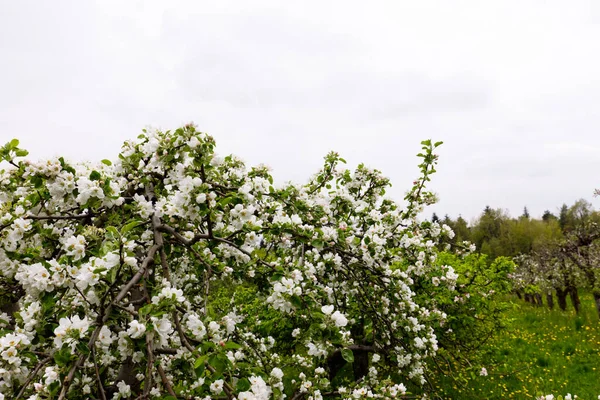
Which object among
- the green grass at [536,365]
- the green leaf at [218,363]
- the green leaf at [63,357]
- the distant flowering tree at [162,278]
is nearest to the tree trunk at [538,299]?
the green grass at [536,365]

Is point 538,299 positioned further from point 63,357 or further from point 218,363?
point 63,357

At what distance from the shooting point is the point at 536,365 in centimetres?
869

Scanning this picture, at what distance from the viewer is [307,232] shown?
3.28 meters

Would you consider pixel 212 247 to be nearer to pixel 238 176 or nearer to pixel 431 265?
pixel 238 176

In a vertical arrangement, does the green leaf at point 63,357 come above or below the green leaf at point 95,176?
below

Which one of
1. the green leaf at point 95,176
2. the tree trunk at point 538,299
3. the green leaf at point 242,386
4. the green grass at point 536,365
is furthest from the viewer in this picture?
the tree trunk at point 538,299

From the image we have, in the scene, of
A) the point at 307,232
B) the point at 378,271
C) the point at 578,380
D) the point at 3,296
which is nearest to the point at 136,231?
the point at 3,296

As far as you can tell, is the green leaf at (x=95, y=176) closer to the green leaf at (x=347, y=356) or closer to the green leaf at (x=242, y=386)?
the green leaf at (x=242, y=386)

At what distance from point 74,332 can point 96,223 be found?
136 cm

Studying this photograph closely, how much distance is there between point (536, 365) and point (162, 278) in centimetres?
938

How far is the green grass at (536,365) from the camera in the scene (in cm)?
696

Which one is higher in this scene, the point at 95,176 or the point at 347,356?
the point at 95,176

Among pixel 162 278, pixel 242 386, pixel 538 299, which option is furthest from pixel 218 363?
pixel 538 299

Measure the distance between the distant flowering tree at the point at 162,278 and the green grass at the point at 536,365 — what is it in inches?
89.8
